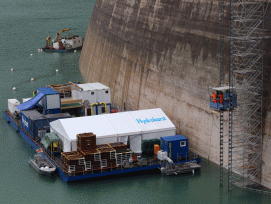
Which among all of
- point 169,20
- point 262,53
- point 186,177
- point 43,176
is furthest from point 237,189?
point 169,20

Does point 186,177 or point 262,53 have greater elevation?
point 262,53

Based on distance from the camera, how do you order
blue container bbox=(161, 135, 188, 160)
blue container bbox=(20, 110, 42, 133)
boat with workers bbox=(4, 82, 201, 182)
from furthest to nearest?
1. blue container bbox=(20, 110, 42, 133)
2. blue container bbox=(161, 135, 188, 160)
3. boat with workers bbox=(4, 82, 201, 182)

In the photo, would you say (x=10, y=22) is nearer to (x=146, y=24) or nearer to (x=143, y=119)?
(x=146, y=24)

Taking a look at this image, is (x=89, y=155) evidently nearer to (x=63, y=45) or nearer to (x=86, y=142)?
(x=86, y=142)

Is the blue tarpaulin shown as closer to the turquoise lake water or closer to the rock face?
the turquoise lake water

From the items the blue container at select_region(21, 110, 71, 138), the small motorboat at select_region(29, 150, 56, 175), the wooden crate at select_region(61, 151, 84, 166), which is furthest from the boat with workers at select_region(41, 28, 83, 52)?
the wooden crate at select_region(61, 151, 84, 166)
